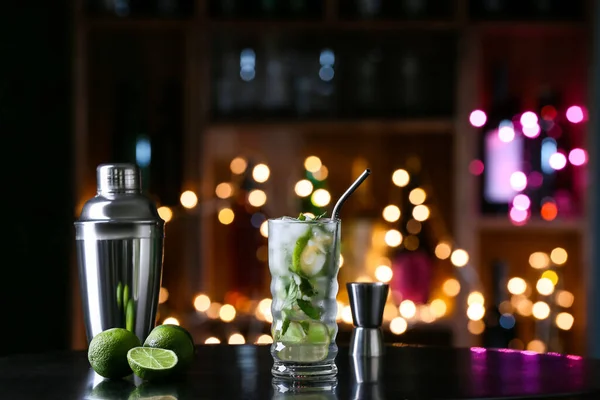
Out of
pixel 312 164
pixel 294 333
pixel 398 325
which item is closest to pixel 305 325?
pixel 294 333

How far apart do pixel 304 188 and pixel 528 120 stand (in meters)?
0.63

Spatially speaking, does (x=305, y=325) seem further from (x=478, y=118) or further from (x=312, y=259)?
(x=478, y=118)

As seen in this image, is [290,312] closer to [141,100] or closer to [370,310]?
[370,310]

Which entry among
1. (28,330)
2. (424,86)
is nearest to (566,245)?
(424,86)

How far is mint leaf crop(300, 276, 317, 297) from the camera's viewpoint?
965 mm

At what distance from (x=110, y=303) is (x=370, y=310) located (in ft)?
1.08

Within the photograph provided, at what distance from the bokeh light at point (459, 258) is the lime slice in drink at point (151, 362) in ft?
4.69

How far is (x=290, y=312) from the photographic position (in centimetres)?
97

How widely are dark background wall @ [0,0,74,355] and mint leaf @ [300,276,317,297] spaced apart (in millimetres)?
1297

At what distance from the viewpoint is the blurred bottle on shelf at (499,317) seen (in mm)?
2328

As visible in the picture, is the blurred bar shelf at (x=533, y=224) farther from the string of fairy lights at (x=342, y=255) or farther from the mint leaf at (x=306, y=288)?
the mint leaf at (x=306, y=288)

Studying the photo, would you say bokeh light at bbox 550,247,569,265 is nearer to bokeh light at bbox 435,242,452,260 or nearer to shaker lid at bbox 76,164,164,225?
bokeh light at bbox 435,242,452,260

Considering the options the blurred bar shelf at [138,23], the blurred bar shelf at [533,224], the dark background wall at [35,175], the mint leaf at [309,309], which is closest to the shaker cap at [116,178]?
the mint leaf at [309,309]

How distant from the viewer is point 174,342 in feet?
3.30
